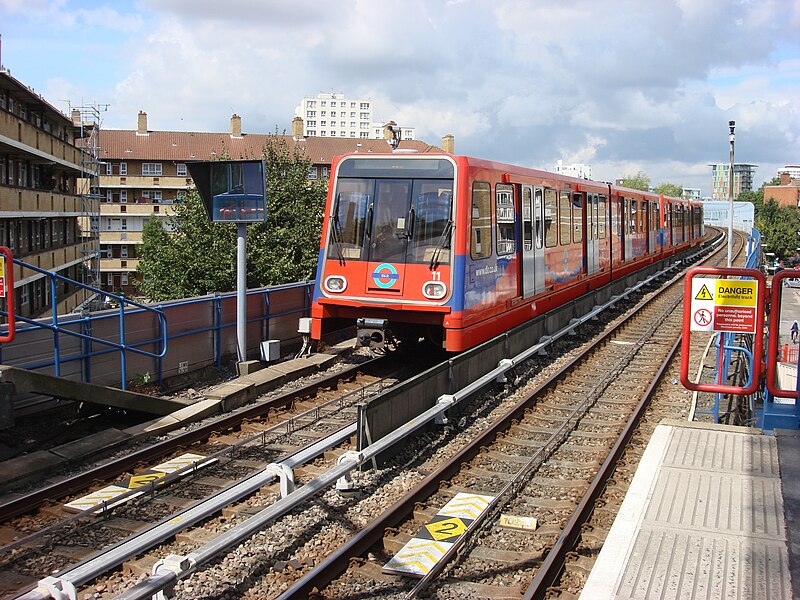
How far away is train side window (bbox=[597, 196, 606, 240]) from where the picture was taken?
19656mm

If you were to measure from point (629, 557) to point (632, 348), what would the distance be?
10912mm

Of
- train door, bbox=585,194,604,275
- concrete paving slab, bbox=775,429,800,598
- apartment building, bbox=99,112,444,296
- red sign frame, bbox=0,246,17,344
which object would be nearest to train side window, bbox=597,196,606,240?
train door, bbox=585,194,604,275

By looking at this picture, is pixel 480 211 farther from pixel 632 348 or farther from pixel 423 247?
pixel 632 348

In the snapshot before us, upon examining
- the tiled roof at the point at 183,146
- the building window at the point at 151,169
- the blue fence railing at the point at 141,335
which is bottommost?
the blue fence railing at the point at 141,335

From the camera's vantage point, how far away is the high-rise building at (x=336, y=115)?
189625 mm

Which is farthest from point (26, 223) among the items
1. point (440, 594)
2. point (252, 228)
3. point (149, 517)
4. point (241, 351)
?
point (440, 594)

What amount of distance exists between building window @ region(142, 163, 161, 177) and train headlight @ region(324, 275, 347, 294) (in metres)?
72.0

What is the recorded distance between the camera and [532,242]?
14.0 meters

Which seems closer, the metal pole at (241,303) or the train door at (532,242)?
the metal pole at (241,303)

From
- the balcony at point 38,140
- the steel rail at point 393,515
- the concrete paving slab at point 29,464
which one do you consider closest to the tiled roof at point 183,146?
the balcony at point 38,140

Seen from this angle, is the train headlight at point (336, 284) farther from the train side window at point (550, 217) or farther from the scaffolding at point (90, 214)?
the scaffolding at point (90, 214)

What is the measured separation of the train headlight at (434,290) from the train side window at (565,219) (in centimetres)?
578

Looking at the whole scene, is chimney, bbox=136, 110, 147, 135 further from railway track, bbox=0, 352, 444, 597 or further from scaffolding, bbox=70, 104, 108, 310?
railway track, bbox=0, 352, 444, 597

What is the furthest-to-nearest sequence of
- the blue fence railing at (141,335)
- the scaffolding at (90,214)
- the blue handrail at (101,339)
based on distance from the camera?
1. the scaffolding at (90,214)
2. the blue fence railing at (141,335)
3. the blue handrail at (101,339)
